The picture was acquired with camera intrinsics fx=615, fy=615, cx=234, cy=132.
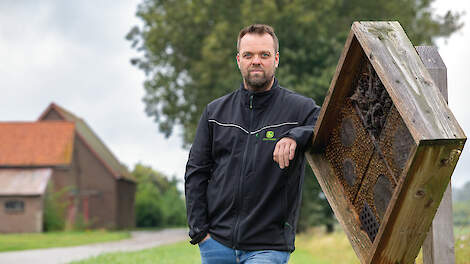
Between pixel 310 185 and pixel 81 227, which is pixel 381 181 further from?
pixel 81 227

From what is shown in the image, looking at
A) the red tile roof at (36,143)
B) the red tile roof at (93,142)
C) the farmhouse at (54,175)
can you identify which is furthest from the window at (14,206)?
the red tile roof at (93,142)

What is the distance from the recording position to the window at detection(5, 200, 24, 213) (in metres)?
34.6

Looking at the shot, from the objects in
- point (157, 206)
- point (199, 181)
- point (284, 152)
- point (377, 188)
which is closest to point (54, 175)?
point (157, 206)

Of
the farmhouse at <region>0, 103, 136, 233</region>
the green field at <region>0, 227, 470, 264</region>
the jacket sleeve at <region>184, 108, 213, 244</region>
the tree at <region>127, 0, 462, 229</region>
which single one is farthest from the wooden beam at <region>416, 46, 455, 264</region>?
the farmhouse at <region>0, 103, 136, 233</region>

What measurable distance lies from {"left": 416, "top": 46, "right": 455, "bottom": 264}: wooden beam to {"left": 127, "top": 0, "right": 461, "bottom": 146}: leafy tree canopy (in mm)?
17678

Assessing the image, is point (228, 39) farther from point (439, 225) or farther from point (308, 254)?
point (439, 225)

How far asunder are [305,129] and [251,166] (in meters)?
0.38

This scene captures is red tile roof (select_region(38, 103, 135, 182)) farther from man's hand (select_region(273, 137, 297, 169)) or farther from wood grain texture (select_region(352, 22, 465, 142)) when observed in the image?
wood grain texture (select_region(352, 22, 465, 142))

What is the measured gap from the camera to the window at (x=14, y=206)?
114ft

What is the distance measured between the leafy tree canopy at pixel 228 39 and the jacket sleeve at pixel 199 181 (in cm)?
1850

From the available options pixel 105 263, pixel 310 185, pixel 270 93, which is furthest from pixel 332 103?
pixel 310 185

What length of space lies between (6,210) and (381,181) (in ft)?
114

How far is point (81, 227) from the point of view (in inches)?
1446

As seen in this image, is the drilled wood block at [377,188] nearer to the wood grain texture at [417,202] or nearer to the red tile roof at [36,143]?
the wood grain texture at [417,202]
